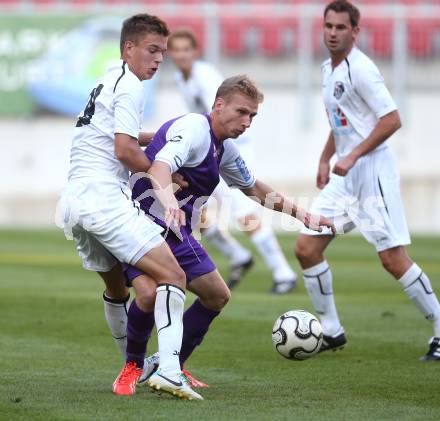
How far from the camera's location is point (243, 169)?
271 inches

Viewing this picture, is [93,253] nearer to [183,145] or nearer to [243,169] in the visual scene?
[183,145]

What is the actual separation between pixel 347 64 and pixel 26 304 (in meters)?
4.19

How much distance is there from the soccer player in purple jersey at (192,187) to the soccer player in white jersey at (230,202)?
5.14 meters

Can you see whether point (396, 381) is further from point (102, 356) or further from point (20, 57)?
point (20, 57)

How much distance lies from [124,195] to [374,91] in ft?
7.75

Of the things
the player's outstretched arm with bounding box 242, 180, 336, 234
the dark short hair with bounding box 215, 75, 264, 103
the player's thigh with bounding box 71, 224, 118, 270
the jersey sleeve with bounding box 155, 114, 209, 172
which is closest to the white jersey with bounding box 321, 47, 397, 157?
the player's outstretched arm with bounding box 242, 180, 336, 234

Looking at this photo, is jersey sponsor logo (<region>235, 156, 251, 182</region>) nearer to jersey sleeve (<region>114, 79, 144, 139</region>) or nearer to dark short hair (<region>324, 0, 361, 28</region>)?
jersey sleeve (<region>114, 79, 144, 139</region>)

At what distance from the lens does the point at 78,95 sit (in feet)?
72.9

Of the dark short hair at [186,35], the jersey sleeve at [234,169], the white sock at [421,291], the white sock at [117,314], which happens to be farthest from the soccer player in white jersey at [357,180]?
the dark short hair at [186,35]

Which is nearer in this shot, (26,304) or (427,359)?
(427,359)

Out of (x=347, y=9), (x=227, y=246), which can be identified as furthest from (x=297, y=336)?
(x=227, y=246)

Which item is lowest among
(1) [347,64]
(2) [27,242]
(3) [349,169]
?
(2) [27,242]

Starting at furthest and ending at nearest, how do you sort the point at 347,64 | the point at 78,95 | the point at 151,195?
the point at 78,95 → the point at 347,64 → the point at 151,195

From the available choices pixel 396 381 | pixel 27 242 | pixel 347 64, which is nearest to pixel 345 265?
pixel 27 242
